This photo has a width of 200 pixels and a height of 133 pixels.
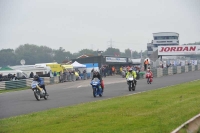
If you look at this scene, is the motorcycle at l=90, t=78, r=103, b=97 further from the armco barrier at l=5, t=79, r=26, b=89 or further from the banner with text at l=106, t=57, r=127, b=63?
the banner with text at l=106, t=57, r=127, b=63

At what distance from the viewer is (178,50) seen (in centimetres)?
6912

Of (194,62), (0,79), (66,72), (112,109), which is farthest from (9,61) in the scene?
(112,109)

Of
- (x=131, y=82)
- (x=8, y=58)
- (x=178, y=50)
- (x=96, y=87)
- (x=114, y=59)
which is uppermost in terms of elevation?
(x=178, y=50)

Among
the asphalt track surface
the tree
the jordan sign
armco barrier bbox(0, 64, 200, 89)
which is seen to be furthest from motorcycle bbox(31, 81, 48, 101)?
the jordan sign

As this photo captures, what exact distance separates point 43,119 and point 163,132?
4.98 meters

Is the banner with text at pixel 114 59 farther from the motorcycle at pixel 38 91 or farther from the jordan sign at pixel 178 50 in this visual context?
the motorcycle at pixel 38 91

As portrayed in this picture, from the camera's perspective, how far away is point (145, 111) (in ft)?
48.3

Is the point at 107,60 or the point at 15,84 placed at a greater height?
the point at 107,60

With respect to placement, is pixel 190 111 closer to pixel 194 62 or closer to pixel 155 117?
pixel 155 117

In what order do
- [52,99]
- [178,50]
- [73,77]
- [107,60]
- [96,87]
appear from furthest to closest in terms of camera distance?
[178,50] < [107,60] < [73,77] < [96,87] < [52,99]

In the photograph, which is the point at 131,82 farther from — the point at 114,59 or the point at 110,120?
the point at 114,59

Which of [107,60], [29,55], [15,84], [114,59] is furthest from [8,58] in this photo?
[15,84]

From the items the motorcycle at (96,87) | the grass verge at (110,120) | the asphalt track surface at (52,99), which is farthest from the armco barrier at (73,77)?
the grass verge at (110,120)

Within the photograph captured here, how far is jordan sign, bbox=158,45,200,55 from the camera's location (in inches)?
2677
